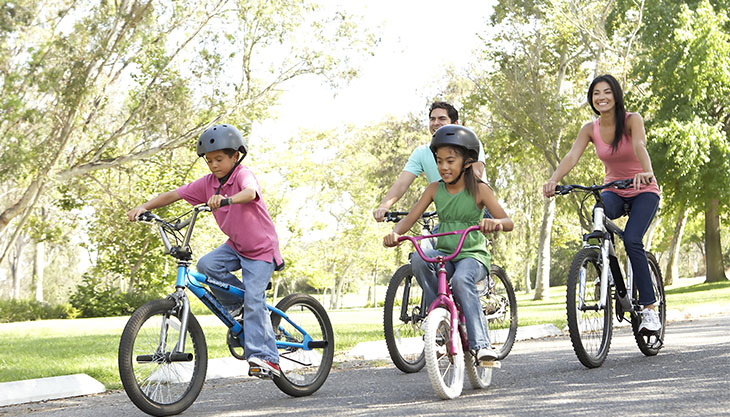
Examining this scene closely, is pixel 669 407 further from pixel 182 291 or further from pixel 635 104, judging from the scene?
pixel 635 104

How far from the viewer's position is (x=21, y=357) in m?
9.74

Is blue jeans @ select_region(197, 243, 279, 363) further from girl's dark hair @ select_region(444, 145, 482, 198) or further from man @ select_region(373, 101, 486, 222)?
man @ select_region(373, 101, 486, 222)

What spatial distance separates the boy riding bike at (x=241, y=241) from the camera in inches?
224

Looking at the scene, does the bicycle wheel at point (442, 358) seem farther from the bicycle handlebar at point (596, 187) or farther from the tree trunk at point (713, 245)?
the tree trunk at point (713, 245)

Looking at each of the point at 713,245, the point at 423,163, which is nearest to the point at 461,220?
the point at 423,163

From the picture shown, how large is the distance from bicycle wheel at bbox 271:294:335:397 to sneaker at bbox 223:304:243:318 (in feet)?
1.10

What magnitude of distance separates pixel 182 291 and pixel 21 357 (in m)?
5.26

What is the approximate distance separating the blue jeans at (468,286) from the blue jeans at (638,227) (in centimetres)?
193

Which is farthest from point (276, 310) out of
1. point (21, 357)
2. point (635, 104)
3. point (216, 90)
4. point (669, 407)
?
point (635, 104)

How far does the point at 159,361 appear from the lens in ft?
17.4

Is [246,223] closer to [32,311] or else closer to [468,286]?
[468,286]

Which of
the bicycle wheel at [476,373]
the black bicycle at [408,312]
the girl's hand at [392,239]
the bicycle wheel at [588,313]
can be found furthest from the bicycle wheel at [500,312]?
the girl's hand at [392,239]

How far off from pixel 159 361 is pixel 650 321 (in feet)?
13.6

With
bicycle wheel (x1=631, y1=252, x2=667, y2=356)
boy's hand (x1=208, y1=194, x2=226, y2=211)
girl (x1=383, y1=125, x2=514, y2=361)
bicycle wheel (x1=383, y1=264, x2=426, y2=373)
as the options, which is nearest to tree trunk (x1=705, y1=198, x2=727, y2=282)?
bicycle wheel (x1=631, y1=252, x2=667, y2=356)
